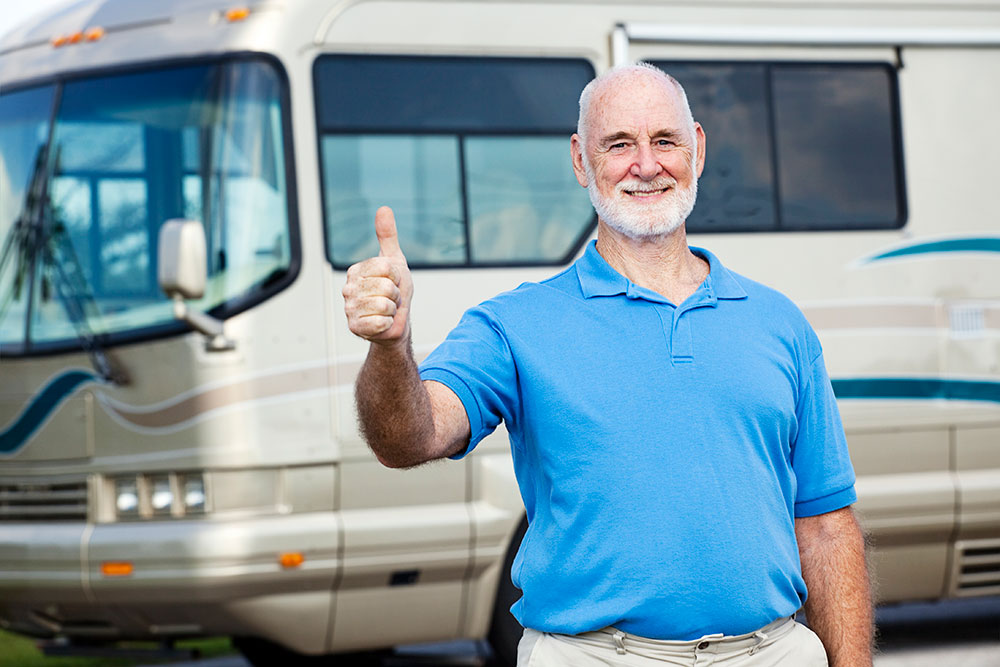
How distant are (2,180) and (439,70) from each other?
2107 mm

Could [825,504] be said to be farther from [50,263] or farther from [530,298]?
[50,263]

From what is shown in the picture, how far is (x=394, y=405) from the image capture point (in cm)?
228

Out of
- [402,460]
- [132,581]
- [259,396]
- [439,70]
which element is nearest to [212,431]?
[259,396]

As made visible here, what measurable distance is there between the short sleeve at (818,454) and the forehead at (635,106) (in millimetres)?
586

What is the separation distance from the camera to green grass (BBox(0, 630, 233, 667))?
25.0ft

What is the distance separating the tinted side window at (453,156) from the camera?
233 inches

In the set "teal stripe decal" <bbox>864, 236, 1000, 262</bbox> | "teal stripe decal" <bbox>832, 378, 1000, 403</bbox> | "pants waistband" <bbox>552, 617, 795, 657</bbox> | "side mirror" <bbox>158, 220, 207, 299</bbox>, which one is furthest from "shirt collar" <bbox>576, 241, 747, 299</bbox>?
"teal stripe decal" <bbox>864, 236, 1000, 262</bbox>

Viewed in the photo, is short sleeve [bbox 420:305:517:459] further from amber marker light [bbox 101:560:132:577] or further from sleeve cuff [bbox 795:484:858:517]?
amber marker light [bbox 101:560:132:577]

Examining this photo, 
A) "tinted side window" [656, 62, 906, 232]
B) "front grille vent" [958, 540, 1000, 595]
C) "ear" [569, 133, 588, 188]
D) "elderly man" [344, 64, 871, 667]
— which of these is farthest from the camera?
"front grille vent" [958, 540, 1000, 595]

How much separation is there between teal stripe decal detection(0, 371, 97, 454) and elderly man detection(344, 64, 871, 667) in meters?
3.77

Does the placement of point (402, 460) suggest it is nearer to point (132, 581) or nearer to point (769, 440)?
point (769, 440)

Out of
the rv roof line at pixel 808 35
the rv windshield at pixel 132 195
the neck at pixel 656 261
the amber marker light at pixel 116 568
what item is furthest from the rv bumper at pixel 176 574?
the neck at pixel 656 261

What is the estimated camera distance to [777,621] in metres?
2.54

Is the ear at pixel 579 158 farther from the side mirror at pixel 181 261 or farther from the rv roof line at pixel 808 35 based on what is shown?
the rv roof line at pixel 808 35
